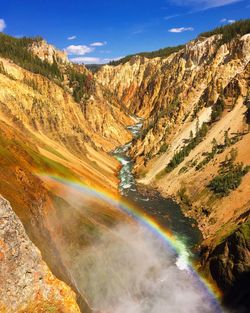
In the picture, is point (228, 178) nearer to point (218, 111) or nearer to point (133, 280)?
point (218, 111)

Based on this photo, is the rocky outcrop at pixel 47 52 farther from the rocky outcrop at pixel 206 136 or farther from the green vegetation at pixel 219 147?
the green vegetation at pixel 219 147

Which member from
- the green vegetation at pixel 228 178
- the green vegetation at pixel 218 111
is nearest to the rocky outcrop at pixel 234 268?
the green vegetation at pixel 228 178

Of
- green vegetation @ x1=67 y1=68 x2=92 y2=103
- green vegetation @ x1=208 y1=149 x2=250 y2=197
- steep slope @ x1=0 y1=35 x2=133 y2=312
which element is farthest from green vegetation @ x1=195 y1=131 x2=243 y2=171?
green vegetation @ x1=67 y1=68 x2=92 y2=103

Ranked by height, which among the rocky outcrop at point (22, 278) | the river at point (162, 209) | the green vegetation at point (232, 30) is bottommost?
the river at point (162, 209)

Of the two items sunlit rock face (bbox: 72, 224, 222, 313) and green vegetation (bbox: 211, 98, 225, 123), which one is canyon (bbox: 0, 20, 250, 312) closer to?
green vegetation (bbox: 211, 98, 225, 123)

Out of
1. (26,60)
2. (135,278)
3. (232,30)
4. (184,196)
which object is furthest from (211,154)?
(232,30)

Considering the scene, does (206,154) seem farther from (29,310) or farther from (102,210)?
(29,310)
